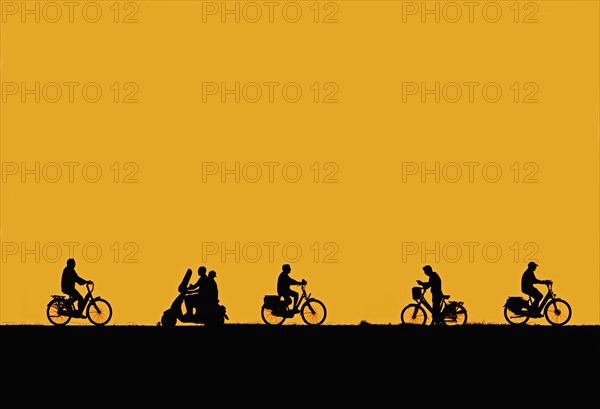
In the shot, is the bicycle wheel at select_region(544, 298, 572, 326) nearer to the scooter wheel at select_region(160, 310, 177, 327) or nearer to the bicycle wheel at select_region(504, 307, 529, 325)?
the bicycle wheel at select_region(504, 307, 529, 325)

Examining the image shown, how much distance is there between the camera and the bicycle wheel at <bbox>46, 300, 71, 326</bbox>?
23.6 meters

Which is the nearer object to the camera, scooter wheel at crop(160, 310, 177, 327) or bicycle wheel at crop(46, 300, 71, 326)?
scooter wheel at crop(160, 310, 177, 327)

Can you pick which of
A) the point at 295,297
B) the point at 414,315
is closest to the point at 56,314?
the point at 295,297

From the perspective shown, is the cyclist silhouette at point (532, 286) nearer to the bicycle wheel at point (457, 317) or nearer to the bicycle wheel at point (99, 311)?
the bicycle wheel at point (457, 317)

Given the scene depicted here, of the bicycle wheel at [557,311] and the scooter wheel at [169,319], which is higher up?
the bicycle wheel at [557,311]

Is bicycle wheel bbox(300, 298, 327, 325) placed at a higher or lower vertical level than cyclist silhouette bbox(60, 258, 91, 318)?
lower

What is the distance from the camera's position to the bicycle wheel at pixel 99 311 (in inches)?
921
